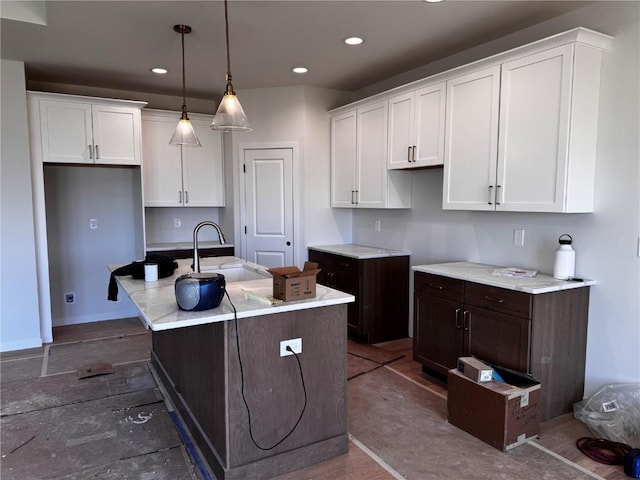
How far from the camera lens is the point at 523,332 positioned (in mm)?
2602

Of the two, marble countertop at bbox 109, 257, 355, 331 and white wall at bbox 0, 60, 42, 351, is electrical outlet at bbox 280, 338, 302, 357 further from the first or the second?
white wall at bbox 0, 60, 42, 351

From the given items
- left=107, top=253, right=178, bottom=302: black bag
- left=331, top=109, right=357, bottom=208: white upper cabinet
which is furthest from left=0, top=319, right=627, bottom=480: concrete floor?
left=331, top=109, right=357, bottom=208: white upper cabinet

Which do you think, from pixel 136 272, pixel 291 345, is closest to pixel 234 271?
pixel 136 272

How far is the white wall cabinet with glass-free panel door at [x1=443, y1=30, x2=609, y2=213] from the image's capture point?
2607 mm

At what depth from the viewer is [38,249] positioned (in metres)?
4.18

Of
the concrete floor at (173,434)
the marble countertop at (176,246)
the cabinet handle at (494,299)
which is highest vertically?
the marble countertop at (176,246)

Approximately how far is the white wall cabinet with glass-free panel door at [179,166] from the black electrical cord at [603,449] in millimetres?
4299

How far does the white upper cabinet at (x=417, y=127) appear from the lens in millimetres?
3467

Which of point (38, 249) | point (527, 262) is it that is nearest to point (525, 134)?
point (527, 262)

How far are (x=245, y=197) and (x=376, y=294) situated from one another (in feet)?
6.42

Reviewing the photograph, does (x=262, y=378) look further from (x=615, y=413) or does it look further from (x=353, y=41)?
(x=353, y=41)

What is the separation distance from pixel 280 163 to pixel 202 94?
4.39ft

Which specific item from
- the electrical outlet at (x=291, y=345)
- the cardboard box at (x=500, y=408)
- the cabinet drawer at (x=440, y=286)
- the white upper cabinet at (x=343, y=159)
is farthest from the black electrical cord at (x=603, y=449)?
the white upper cabinet at (x=343, y=159)

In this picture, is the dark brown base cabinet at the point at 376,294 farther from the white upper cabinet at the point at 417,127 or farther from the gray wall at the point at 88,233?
the gray wall at the point at 88,233
